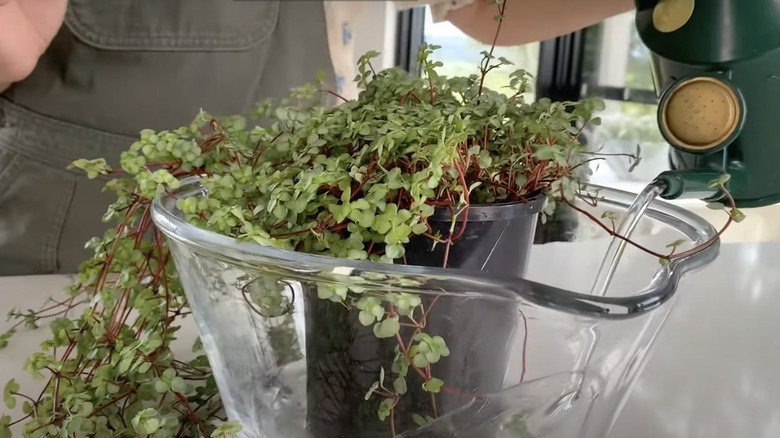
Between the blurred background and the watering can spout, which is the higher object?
the watering can spout

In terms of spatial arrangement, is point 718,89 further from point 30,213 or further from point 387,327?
point 30,213

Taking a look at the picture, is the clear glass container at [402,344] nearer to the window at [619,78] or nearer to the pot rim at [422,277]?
the pot rim at [422,277]

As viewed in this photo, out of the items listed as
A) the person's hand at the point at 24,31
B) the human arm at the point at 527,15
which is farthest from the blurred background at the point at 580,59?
the person's hand at the point at 24,31

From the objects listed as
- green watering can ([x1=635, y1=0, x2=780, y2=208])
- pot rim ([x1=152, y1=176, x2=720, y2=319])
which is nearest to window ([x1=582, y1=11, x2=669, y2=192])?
green watering can ([x1=635, y1=0, x2=780, y2=208])

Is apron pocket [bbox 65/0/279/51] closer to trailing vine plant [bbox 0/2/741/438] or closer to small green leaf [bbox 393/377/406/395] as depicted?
trailing vine plant [bbox 0/2/741/438]

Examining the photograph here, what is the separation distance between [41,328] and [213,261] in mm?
325

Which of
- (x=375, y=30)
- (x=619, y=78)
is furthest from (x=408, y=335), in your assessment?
(x=619, y=78)

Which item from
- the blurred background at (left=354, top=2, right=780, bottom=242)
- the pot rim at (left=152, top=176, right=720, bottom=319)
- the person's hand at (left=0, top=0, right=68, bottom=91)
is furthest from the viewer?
the blurred background at (left=354, top=2, right=780, bottom=242)

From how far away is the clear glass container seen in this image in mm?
311

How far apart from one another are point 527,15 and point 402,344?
457mm

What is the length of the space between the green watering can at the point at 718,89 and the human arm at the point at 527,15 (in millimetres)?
176

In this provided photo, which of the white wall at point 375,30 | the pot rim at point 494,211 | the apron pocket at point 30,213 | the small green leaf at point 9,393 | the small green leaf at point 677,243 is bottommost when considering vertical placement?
the apron pocket at point 30,213

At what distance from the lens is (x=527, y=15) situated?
70 centimetres

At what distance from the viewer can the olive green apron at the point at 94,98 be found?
0.85 m
